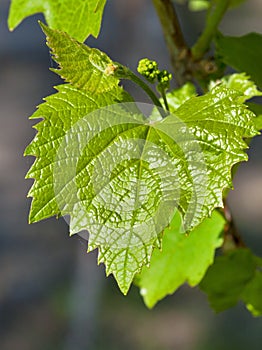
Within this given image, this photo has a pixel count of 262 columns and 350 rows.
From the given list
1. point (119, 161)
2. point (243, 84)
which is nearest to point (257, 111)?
point (243, 84)

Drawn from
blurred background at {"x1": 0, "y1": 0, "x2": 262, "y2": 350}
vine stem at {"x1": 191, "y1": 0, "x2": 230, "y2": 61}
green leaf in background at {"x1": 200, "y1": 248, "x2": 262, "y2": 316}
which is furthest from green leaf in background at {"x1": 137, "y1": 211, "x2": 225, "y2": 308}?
blurred background at {"x1": 0, "y1": 0, "x2": 262, "y2": 350}

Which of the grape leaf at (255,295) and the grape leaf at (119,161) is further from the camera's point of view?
the grape leaf at (255,295)

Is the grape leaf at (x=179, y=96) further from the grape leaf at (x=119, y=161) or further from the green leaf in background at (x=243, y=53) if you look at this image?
the grape leaf at (x=119, y=161)

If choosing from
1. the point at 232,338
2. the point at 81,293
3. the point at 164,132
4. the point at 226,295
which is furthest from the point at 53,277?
the point at 164,132

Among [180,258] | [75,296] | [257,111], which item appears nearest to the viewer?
[257,111]

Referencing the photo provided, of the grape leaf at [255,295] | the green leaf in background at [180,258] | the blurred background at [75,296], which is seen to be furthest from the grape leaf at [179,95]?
the blurred background at [75,296]

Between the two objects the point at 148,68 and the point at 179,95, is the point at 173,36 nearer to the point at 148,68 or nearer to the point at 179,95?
the point at 179,95
